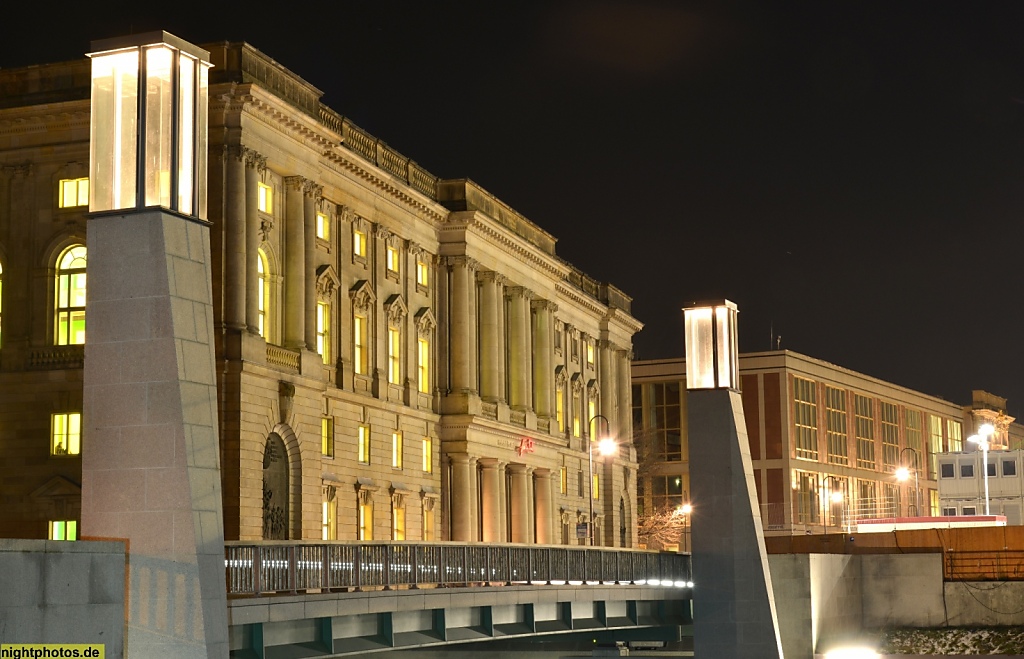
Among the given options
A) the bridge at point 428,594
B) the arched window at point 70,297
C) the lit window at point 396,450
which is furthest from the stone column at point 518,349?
Result: the bridge at point 428,594

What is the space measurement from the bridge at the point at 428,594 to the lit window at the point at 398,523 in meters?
21.8

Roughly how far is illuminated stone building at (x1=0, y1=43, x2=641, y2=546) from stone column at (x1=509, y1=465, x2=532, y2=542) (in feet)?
0.38

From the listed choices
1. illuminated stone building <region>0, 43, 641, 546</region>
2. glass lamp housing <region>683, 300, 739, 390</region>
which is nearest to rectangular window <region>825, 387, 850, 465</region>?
illuminated stone building <region>0, 43, 641, 546</region>

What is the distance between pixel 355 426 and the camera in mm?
65438

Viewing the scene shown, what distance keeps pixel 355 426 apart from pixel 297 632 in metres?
37.7

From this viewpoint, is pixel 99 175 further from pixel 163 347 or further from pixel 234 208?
pixel 234 208

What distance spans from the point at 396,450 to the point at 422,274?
10.2m

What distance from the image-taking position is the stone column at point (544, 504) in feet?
291

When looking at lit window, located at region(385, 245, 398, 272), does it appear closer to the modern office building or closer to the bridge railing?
the bridge railing

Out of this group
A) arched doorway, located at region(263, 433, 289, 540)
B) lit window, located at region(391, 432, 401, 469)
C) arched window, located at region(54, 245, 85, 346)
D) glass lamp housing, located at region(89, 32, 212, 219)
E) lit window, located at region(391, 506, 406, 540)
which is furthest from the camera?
lit window, located at region(391, 432, 401, 469)

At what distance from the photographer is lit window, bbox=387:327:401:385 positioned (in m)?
71.1

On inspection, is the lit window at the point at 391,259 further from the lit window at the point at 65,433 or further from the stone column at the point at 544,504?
the stone column at the point at 544,504

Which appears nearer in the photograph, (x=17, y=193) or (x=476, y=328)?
(x=17, y=193)

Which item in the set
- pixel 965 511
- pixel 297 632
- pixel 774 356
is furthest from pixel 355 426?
pixel 774 356
